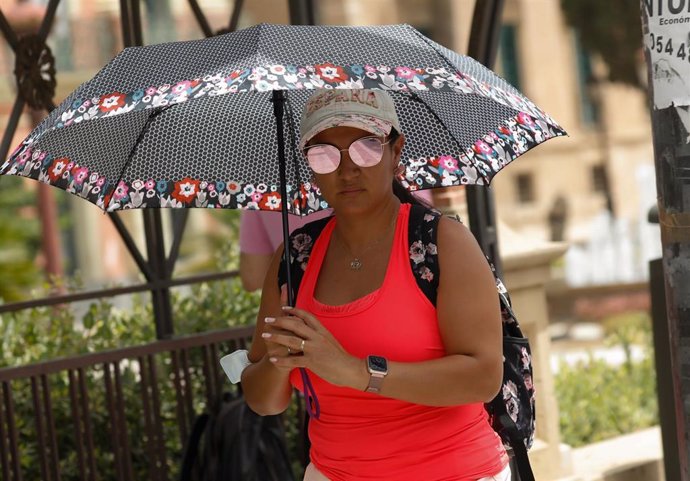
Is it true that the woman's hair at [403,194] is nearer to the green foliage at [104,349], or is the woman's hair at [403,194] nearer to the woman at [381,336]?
the woman at [381,336]

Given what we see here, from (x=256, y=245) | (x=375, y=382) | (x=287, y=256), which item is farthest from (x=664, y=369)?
(x=375, y=382)

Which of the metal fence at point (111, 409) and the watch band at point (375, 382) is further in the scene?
the metal fence at point (111, 409)


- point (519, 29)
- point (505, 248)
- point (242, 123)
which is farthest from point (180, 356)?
point (519, 29)

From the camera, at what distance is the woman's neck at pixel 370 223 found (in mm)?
2725

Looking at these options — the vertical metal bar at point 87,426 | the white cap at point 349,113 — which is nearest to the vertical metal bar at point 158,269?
the vertical metal bar at point 87,426

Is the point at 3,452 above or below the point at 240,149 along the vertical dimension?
below

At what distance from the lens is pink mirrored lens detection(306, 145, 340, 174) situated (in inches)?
103

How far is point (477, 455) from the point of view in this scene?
8.66ft

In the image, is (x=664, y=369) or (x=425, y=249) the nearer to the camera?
(x=425, y=249)

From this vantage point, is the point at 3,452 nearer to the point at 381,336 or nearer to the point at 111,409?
the point at 111,409

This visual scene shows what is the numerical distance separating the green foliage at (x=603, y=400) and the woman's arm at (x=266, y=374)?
440 cm

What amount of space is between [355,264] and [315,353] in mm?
312

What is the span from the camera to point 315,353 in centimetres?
247

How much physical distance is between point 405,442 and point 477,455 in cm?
16
